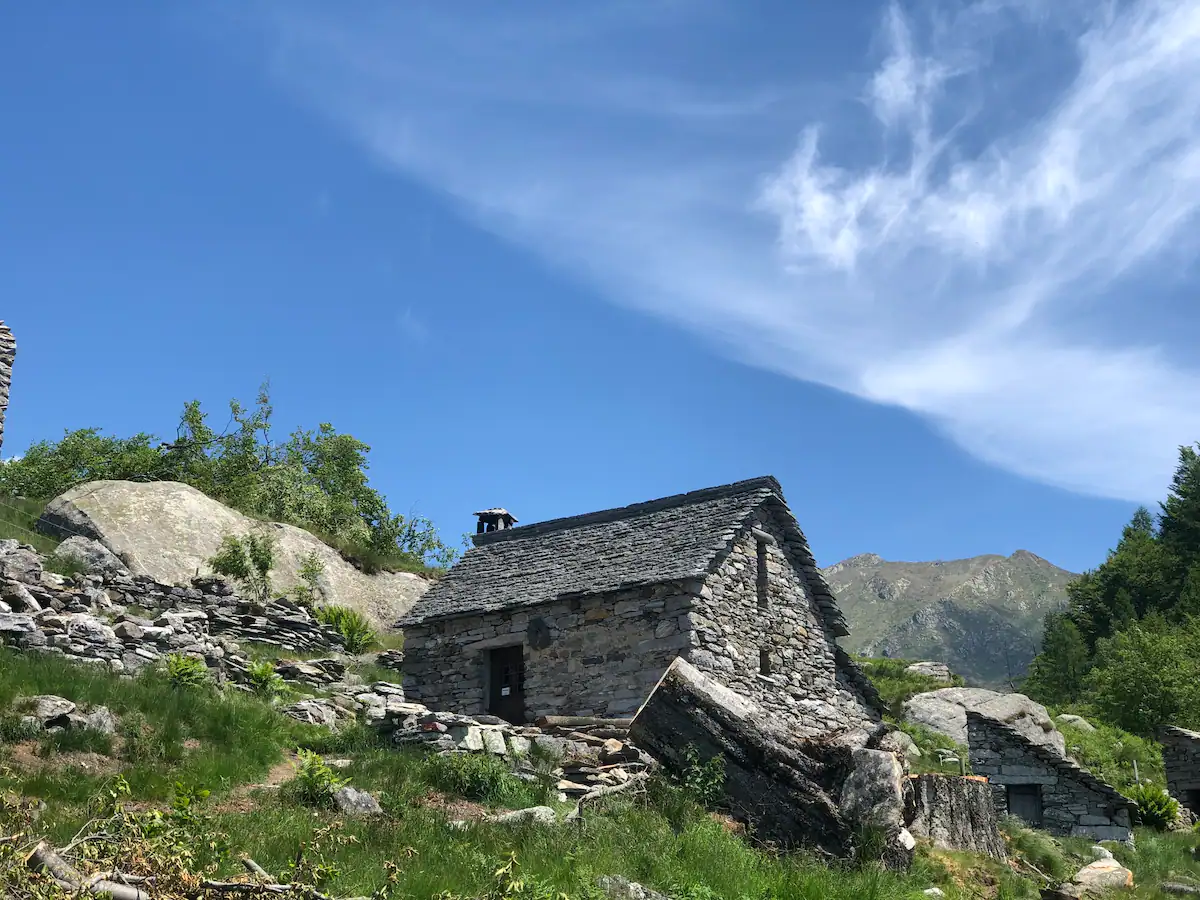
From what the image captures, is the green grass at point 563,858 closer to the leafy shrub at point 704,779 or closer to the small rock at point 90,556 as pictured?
the leafy shrub at point 704,779

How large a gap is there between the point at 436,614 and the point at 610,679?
4.59 meters

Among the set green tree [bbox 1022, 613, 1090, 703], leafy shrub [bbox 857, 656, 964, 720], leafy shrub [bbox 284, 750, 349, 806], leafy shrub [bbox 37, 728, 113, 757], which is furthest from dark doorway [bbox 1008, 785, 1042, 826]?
green tree [bbox 1022, 613, 1090, 703]

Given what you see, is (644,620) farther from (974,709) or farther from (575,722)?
(974,709)

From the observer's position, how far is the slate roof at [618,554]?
804 inches

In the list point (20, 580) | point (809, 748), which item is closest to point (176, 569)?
point (20, 580)

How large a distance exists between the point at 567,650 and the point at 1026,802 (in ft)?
33.2

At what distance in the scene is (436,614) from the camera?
22.2 metres

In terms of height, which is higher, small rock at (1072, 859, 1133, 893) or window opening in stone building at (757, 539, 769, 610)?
window opening in stone building at (757, 539, 769, 610)

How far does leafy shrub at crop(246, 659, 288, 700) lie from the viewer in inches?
700

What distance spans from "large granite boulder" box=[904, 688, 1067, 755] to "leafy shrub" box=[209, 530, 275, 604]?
741 inches

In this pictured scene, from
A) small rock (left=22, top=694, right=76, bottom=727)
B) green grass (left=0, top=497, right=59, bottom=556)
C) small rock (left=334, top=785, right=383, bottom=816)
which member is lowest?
small rock (left=334, top=785, right=383, bottom=816)

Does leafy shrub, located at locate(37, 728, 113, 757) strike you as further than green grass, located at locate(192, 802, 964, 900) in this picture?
Yes

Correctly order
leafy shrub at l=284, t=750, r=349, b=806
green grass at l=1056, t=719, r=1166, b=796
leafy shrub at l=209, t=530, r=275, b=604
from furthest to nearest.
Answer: green grass at l=1056, t=719, r=1166, b=796, leafy shrub at l=209, t=530, r=275, b=604, leafy shrub at l=284, t=750, r=349, b=806

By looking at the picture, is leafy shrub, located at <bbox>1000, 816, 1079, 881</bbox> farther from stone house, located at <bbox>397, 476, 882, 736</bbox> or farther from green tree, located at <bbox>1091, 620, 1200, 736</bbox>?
green tree, located at <bbox>1091, 620, 1200, 736</bbox>
